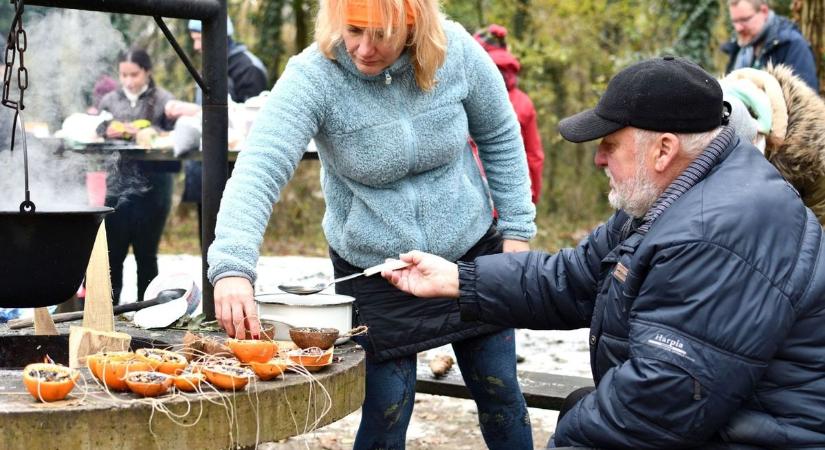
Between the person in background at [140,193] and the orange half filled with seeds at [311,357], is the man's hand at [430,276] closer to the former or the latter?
the orange half filled with seeds at [311,357]

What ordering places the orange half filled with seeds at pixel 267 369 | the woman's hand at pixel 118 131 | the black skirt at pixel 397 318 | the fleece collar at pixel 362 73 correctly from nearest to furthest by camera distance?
1. the orange half filled with seeds at pixel 267 369
2. the fleece collar at pixel 362 73
3. the black skirt at pixel 397 318
4. the woman's hand at pixel 118 131

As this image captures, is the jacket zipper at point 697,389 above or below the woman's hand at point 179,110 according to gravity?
below

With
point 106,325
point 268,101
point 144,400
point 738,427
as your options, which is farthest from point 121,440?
point 738,427

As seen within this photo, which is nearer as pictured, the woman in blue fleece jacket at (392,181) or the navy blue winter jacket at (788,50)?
the woman in blue fleece jacket at (392,181)

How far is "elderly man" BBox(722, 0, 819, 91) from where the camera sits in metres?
6.76

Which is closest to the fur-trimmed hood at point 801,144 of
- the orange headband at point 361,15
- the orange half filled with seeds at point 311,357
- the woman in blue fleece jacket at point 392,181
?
the woman in blue fleece jacket at point 392,181

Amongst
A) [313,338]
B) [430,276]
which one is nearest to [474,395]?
[430,276]

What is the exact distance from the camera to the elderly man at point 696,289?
2203mm

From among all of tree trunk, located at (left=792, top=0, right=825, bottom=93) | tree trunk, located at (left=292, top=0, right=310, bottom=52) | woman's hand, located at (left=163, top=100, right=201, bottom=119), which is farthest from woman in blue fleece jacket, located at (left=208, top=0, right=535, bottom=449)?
tree trunk, located at (left=292, top=0, right=310, bottom=52)

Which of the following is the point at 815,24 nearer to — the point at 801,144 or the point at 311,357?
the point at 801,144

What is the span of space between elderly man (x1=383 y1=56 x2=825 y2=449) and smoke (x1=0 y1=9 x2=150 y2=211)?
1588 mm

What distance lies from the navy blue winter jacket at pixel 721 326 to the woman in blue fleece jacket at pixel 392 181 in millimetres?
866

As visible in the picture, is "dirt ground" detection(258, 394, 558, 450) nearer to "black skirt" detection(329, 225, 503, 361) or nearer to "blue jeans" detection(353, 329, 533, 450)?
"blue jeans" detection(353, 329, 533, 450)

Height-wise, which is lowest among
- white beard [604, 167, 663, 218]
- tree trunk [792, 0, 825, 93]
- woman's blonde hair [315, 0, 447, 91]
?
white beard [604, 167, 663, 218]
